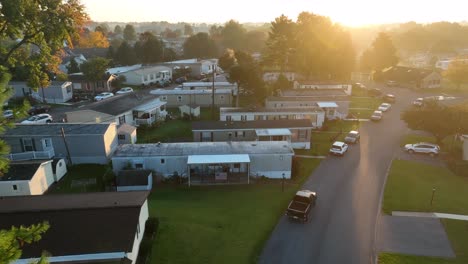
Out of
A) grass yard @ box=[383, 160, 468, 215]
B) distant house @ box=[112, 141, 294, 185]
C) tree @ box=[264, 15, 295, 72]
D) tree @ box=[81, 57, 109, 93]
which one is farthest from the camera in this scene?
tree @ box=[264, 15, 295, 72]

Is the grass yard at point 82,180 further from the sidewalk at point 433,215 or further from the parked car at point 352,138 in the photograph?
the parked car at point 352,138

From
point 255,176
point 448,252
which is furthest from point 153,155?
point 448,252

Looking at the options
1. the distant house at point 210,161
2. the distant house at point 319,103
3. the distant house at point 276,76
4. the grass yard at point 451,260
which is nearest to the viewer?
the grass yard at point 451,260

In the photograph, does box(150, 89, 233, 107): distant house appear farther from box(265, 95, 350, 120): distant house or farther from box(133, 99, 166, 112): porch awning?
box(265, 95, 350, 120): distant house

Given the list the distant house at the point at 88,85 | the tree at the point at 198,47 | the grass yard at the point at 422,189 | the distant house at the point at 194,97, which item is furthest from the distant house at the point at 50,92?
the grass yard at the point at 422,189

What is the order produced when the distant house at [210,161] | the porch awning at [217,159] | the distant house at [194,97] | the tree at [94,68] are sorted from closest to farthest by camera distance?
1. the porch awning at [217,159]
2. the distant house at [210,161]
3. the distant house at [194,97]
4. the tree at [94,68]

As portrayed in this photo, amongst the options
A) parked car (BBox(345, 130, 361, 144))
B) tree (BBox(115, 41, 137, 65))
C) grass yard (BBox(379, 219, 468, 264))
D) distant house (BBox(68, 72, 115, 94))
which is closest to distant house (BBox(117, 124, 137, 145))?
parked car (BBox(345, 130, 361, 144))

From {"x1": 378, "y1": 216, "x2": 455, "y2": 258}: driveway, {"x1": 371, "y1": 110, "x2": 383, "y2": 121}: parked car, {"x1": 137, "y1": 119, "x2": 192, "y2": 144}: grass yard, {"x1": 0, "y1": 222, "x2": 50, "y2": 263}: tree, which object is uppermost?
{"x1": 0, "y1": 222, "x2": 50, "y2": 263}: tree
